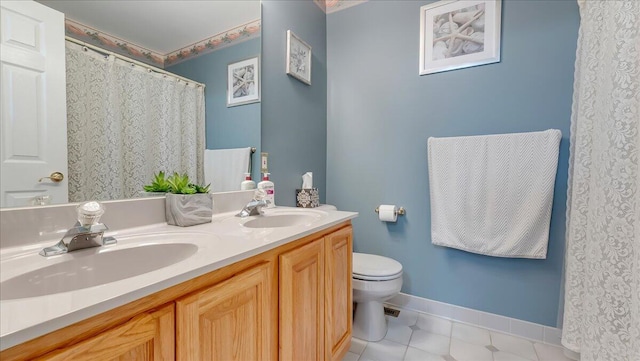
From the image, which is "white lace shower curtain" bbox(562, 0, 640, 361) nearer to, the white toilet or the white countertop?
the white toilet

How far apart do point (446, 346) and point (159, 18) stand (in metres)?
2.19

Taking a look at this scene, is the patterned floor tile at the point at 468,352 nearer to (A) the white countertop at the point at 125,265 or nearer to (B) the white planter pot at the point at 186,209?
(A) the white countertop at the point at 125,265

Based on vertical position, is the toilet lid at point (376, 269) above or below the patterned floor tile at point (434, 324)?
above

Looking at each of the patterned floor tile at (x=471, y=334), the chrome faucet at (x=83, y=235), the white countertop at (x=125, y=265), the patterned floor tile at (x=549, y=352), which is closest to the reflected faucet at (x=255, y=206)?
the white countertop at (x=125, y=265)

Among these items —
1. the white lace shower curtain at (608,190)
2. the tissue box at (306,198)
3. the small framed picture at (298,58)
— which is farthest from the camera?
the tissue box at (306,198)

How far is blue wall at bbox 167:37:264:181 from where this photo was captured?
121 centimetres

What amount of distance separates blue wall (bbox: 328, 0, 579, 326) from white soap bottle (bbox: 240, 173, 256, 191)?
0.82m

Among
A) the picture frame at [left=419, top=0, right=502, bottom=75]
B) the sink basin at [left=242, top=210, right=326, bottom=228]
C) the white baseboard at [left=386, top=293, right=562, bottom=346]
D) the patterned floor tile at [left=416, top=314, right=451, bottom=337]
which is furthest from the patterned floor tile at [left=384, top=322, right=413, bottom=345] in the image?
the picture frame at [left=419, top=0, right=502, bottom=75]

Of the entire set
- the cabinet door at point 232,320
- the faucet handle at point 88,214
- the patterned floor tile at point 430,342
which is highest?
the faucet handle at point 88,214

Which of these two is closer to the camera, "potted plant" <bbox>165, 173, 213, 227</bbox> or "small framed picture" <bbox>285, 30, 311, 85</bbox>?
"potted plant" <bbox>165, 173, 213, 227</bbox>

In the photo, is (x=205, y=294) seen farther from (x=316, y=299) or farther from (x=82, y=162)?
(x=82, y=162)

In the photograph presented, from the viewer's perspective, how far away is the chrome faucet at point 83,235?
0.65m

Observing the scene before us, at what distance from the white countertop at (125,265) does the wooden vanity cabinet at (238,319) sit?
0.03 meters

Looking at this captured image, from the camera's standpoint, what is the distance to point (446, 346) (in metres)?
1.48
